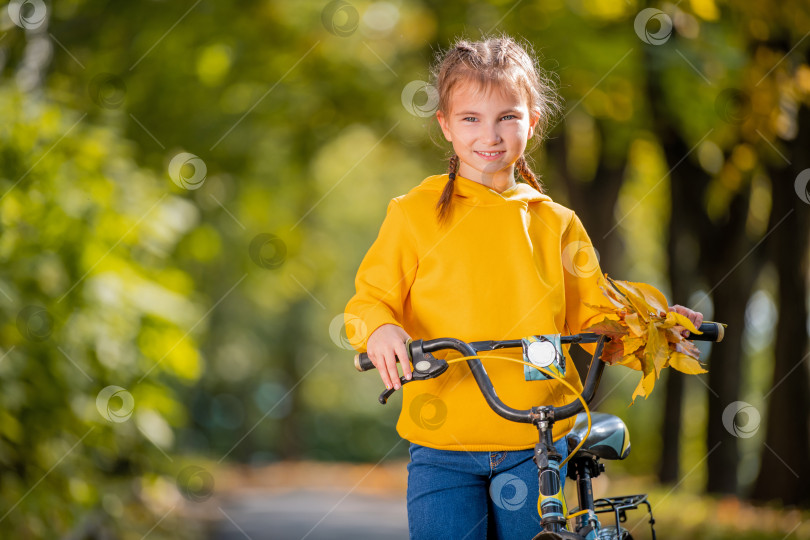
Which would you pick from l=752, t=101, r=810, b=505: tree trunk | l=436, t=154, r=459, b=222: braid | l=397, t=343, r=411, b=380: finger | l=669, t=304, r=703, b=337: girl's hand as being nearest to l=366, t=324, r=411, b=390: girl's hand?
l=397, t=343, r=411, b=380: finger

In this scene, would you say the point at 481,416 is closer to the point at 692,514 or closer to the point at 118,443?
the point at 118,443

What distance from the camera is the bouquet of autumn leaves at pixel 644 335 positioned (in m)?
2.26

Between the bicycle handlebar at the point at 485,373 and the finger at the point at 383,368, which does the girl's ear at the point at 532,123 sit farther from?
the finger at the point at 383,368

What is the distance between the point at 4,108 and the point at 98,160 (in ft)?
2.50

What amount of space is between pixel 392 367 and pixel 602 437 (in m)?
0.75

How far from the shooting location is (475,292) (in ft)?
8.45

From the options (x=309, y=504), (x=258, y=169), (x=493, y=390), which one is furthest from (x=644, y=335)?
(x=309, y=504)

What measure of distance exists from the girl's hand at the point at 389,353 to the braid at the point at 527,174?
82 centimetres

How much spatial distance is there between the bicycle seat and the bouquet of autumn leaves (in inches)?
14.3

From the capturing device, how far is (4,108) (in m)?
6.01

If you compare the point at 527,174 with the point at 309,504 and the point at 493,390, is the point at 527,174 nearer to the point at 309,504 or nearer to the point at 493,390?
the point at 493,390

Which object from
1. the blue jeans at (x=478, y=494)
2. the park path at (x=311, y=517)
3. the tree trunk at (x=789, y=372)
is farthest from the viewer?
the park path at (x=311, y=517)

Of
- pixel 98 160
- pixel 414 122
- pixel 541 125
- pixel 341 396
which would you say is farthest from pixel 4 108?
pixel 341 396

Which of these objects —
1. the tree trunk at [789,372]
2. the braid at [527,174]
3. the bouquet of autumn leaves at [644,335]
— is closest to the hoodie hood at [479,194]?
the braid at [527,174]
